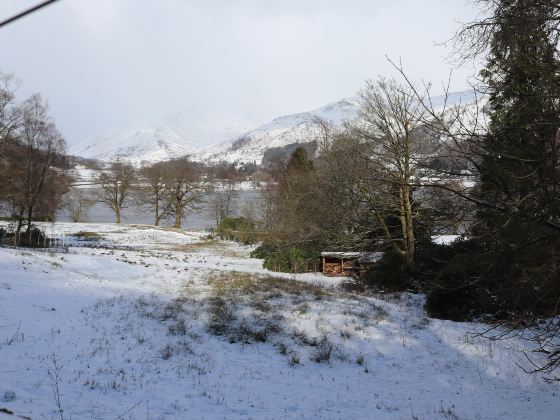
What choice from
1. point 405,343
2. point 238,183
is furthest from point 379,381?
point 238,183

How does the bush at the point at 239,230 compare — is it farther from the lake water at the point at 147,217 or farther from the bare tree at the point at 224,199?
the bare tree at the point at 224,199

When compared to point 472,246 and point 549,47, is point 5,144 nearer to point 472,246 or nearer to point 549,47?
point 472,246

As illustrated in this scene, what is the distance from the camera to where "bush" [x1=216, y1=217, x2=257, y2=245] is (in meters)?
33.9

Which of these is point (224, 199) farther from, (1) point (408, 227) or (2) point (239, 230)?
(1) point (408, 227)

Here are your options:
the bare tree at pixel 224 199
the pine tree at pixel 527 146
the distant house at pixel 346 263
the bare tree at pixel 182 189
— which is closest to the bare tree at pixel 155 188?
the bare tree at pixel 182 189

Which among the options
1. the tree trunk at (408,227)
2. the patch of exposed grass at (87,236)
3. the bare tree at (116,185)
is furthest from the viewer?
the bare tree at (116,185)

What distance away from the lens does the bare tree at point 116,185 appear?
50906 mm

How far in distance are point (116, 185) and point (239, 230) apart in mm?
24795

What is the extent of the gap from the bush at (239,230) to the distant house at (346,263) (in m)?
12.4

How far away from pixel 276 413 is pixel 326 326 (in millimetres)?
4381

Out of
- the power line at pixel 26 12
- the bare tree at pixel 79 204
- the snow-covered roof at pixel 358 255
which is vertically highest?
the bare tree at pixel 79 204

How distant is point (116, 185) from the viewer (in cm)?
5119

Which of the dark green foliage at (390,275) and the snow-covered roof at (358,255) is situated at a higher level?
the snow-covered roof at (358,255)

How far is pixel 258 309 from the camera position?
1122cm
